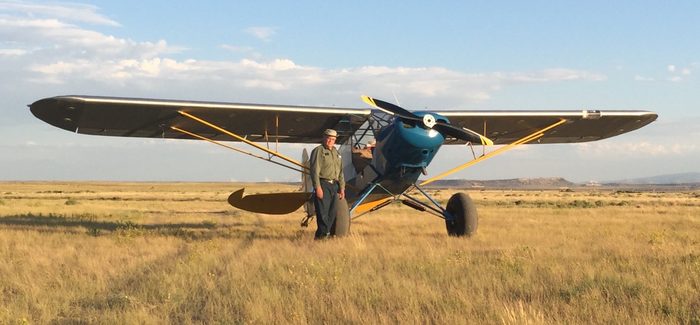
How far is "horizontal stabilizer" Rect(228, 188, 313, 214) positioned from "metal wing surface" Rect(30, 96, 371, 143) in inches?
52.0

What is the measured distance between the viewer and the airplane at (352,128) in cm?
943

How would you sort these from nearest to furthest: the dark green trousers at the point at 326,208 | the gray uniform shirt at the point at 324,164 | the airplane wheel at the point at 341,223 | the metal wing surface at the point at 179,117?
1. the gray uniform shirt at the point at 324,164
2. the dark green trousers at the point at 326,208
3. the airplane wheel at the point at 341,223
4. the metal wing surface at the point at 179,117

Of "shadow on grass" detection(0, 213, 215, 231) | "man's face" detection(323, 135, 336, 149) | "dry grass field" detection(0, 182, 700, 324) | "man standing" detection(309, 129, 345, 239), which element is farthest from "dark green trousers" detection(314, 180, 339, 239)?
"shadow on grass" detection(0, 213, 215, 231)

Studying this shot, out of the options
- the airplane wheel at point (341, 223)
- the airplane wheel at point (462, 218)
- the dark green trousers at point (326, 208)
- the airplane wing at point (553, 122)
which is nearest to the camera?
the dark green trousers at point (326, 208)

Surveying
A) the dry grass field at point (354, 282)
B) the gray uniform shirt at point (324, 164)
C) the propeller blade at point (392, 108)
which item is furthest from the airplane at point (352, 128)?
the dry grass field at point (354, 282)

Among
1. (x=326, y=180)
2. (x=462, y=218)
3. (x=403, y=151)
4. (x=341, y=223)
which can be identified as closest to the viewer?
(x=326, y=180)

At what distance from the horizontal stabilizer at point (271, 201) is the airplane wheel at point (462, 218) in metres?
2.87

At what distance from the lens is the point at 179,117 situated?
11.4 meters

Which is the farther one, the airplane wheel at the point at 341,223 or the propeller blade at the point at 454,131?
the airplane wheel at the point at 341,223

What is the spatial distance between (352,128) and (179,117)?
3490mm

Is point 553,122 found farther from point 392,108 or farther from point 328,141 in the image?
point 328,141

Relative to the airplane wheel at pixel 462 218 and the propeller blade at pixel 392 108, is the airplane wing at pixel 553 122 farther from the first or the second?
the propeller blade at pixel 392 108

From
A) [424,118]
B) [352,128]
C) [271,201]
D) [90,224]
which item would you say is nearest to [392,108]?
[424,118]

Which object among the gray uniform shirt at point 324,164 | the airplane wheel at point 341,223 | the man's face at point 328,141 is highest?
the man's face at point 328,141
